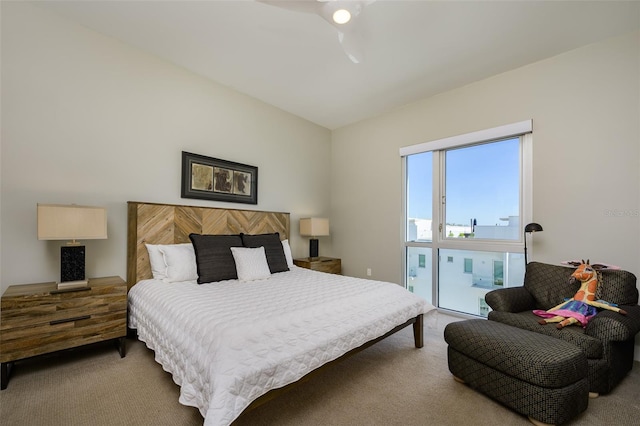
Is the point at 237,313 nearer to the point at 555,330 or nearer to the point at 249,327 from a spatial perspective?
the point at 249,327

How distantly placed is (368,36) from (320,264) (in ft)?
9.74

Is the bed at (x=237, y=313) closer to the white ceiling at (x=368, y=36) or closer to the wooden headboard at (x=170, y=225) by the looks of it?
the wooden headboard at (x=170, y=225)

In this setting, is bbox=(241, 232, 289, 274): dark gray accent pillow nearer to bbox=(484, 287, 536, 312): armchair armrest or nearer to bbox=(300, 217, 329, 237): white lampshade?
bbox=(300, 217, 329, 237): white lampshade

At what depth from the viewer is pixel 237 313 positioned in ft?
5.76

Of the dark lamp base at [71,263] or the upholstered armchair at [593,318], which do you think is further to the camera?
the dark lamp base at [71,263]

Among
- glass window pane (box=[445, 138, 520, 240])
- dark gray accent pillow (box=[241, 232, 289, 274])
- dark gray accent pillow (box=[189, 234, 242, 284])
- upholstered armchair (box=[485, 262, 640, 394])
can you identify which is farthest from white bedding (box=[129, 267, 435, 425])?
glass window pane (box=[445, 138, 520, 240])

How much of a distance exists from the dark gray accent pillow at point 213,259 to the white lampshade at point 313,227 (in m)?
1.51

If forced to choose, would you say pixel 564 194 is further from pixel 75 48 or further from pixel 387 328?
pixel 75 48

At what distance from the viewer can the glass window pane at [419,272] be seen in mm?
3938

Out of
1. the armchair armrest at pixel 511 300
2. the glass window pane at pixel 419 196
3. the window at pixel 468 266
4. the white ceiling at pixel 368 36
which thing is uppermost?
the white ceiling at pixel 368 36

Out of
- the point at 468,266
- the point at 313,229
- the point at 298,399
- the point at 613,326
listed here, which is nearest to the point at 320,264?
the point at 313,229

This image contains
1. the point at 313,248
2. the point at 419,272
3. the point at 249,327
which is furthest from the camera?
the point at 313,248

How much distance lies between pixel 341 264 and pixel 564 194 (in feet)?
10.1

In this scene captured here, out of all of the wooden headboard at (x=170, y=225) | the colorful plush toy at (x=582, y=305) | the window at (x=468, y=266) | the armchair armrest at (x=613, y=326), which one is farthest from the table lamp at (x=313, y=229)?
the armchair armrest at (x=613, y=326)
